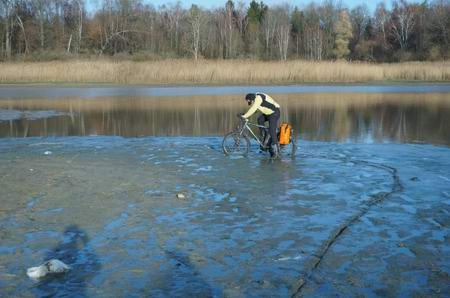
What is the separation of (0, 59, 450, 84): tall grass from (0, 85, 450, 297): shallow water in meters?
26.1

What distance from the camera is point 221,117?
950 inches

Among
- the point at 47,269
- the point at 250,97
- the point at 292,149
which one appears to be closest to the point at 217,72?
the point at 292,149

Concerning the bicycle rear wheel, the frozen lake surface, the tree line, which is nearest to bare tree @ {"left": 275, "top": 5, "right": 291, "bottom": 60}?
the tree line

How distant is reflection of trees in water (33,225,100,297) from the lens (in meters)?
5.98

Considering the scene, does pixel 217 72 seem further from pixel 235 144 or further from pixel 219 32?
pixel 219 32

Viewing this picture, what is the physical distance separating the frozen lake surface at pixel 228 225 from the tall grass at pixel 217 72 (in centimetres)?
3090

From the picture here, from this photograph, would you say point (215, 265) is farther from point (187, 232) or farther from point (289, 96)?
point (289, 96)

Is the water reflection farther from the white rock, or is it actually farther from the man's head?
the white rock

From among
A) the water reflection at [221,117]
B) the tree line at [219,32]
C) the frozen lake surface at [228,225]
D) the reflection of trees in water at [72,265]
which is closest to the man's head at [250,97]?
the frozen lake surface at [228,225]

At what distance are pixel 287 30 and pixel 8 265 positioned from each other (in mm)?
84863

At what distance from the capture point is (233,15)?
105 meters

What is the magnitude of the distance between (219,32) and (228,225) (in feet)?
282

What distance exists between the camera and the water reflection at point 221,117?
64.2ft

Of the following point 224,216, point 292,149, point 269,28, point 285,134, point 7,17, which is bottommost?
point 224,216
